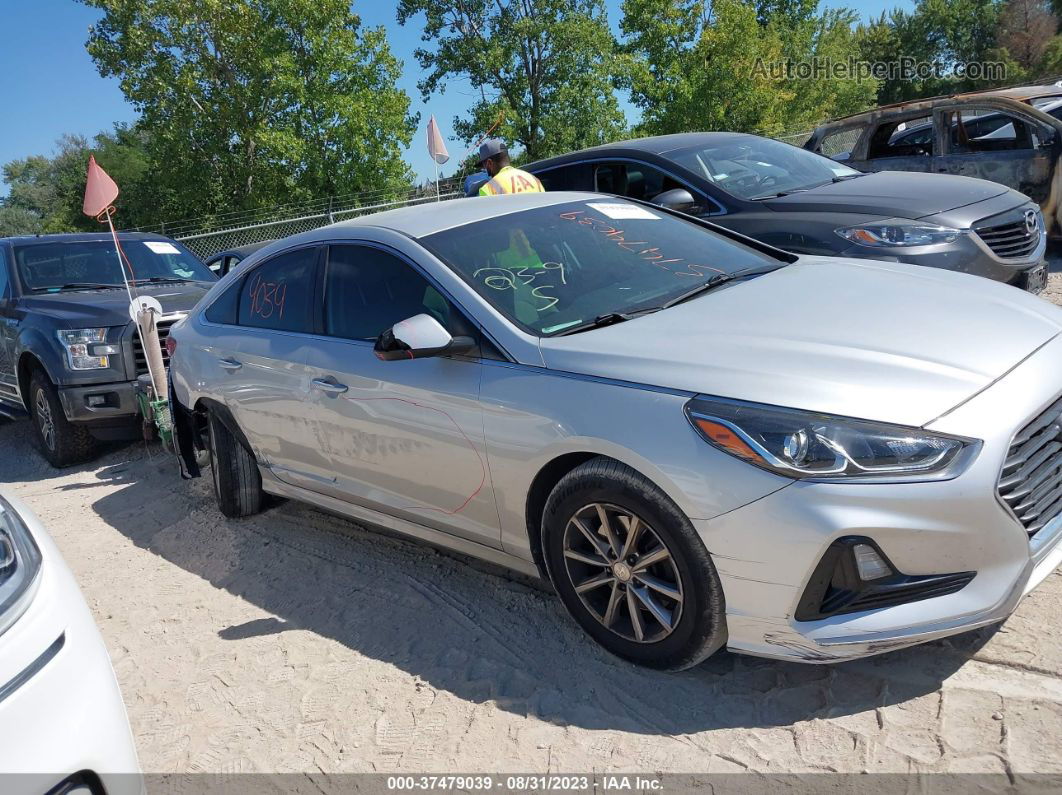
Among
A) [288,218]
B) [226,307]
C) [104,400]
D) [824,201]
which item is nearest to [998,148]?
[824,201]

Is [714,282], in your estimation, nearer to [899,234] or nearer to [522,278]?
[522,278]

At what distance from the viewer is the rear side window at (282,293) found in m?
4.33

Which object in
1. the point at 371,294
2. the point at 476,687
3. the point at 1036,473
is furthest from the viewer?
the point at 371,294

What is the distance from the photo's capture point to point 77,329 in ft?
22.2

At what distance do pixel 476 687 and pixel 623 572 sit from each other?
74 cm

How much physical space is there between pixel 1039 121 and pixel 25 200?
67.1m

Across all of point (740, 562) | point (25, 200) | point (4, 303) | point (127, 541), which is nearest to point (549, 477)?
point (740, 562)

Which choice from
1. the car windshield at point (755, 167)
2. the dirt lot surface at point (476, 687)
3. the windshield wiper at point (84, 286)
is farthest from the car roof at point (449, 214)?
the windshield wiper at point (84, 286)

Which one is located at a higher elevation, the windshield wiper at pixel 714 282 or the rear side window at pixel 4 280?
the rear side window at pixel 4 280

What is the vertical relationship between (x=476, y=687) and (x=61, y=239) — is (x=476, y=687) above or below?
below

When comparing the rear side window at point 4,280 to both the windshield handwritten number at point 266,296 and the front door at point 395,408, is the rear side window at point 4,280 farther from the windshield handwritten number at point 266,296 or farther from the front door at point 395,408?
the front door at point 395,408

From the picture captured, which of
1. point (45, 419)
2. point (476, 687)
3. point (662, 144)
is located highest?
point (662, 144)

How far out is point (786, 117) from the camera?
32.0m

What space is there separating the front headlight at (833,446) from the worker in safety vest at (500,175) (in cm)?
349
